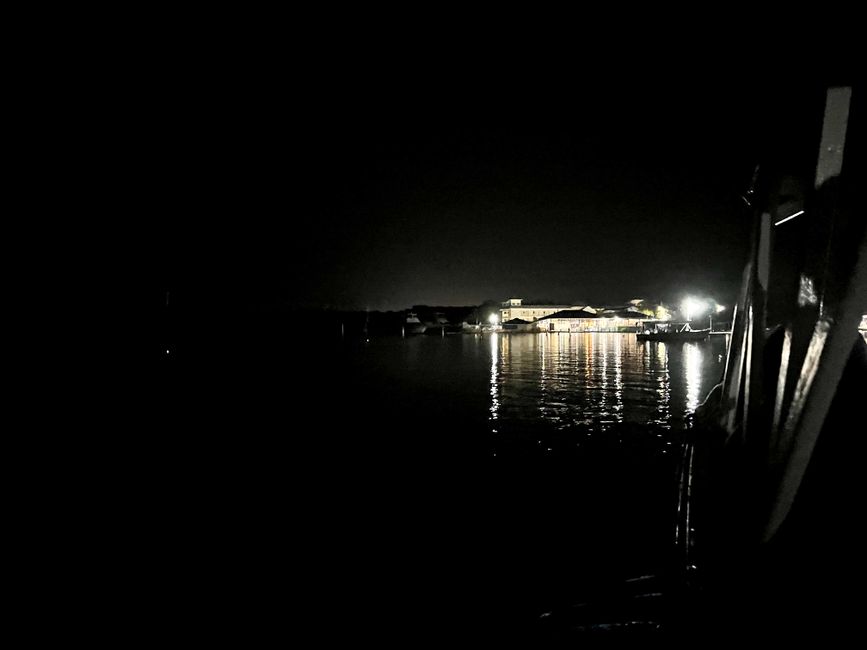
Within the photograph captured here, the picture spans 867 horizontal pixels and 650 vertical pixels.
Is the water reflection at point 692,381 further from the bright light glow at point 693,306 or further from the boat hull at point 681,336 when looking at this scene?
the bright light glow at point 693,306

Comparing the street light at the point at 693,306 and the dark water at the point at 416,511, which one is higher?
the street light at the point at 693,306

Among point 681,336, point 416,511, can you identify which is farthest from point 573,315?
point 416,511

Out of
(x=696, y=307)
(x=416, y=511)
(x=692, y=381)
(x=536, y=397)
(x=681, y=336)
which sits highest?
(x=696, y=307)

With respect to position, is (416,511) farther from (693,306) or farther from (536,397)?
(693,306)

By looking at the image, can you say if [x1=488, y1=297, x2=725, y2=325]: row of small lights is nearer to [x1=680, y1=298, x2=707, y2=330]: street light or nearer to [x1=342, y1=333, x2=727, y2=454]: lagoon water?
[x1=680, y1=298, x2=707, y2=330]: street light

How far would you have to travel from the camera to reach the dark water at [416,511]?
18.5 ft

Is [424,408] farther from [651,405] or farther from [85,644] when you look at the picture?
[85,644]

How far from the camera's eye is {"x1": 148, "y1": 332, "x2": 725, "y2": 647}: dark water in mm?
5637

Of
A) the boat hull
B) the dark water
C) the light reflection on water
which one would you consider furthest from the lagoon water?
the boat hull

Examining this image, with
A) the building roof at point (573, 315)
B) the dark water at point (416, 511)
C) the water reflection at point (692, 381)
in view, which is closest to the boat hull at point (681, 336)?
the water reflection at point (692, 381)

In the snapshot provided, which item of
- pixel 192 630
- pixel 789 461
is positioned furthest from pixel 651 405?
pixel 789 461

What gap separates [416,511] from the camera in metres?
8.47

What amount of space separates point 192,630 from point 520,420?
11.2 m

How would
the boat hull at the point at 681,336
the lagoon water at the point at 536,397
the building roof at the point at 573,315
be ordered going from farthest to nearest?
the building roof at the point at 573,315
the boat hull at the point at 681,336
the lagoon water at the point at 536,397
